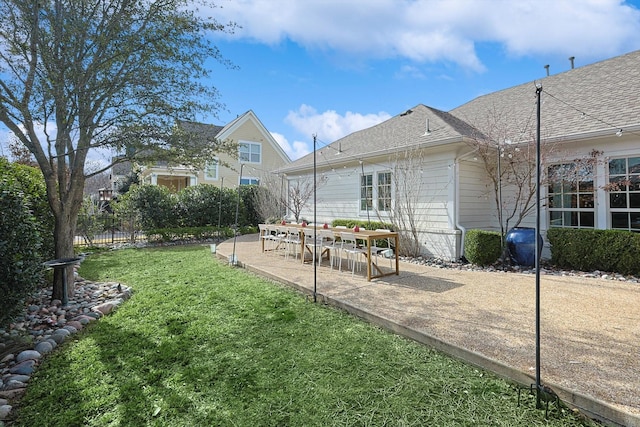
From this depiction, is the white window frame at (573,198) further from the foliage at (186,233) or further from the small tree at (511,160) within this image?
the foliage at (186,233)

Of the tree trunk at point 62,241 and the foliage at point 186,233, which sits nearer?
the tree trunk at point 62,241

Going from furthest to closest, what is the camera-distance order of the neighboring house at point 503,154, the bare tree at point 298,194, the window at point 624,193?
the bare tree at point 298,194 → the neighboring house at point 503,154 → the window at point 624,193

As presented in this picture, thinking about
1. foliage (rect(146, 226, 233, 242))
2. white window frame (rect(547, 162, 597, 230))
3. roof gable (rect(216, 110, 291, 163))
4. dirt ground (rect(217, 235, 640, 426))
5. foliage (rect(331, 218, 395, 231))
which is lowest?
dirt ground (rect(217, 235, 640, 426))

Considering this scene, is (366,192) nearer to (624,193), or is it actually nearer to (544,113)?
(544,113)

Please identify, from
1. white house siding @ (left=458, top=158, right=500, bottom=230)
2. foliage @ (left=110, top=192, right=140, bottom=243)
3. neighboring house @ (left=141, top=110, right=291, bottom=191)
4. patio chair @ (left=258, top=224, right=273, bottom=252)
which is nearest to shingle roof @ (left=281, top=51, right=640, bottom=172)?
white house siding @ (left=458, top=158, right=500, bottom=230)

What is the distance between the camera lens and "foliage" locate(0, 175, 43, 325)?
125 inches

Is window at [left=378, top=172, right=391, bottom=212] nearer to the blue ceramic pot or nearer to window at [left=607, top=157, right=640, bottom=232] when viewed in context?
the blue ceramic pot

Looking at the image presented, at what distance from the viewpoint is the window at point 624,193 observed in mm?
6336

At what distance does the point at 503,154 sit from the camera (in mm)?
7121

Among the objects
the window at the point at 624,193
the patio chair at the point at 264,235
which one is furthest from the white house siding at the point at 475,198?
the patio chair at the point at 264,235

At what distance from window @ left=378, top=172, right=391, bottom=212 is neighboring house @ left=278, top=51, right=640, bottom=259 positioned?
0.10 ft

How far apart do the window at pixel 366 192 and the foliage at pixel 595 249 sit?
477cm

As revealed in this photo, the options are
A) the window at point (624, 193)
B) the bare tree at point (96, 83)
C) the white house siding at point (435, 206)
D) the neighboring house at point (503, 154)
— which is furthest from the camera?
the white house siding at point (435, 206)

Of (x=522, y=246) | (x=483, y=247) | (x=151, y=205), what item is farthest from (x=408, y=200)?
(x=151, y=205)
